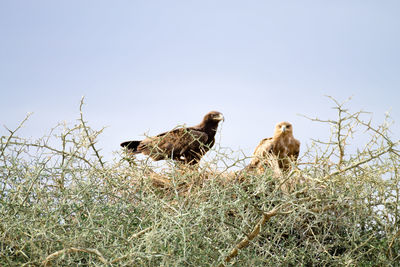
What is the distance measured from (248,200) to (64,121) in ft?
5.77

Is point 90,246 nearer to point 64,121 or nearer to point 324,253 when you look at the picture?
point 64,121

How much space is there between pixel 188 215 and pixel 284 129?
8.99ft

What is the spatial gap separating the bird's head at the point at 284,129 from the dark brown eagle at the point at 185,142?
798 millimetres

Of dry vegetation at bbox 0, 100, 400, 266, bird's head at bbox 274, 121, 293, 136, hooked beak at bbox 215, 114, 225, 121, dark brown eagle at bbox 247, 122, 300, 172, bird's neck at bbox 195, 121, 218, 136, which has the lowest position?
dry vegetation at bbox 0, 100, 400, 266

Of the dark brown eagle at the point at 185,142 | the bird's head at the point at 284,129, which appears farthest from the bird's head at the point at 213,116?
the bird's head at the point at 284,129

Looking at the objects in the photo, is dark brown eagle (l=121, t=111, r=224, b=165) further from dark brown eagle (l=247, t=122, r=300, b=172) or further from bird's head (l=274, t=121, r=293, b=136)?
bird's head (l=274, t=121, r=293, b=136)

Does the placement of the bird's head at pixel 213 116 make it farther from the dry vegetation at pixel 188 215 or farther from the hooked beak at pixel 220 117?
the dry vegetation at pixel 188 215

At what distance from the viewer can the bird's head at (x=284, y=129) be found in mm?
5750

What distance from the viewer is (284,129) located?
5742 millimetres

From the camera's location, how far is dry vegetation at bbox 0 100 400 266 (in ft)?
10.0

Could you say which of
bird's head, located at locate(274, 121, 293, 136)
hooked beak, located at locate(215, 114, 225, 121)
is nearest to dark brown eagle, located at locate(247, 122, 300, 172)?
bird's head, located at locate(274, 121, 293, 136)

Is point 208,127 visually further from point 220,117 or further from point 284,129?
point 284,129

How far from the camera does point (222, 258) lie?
3096mm

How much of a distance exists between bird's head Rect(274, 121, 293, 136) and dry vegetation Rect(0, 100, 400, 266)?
45.1 inches
